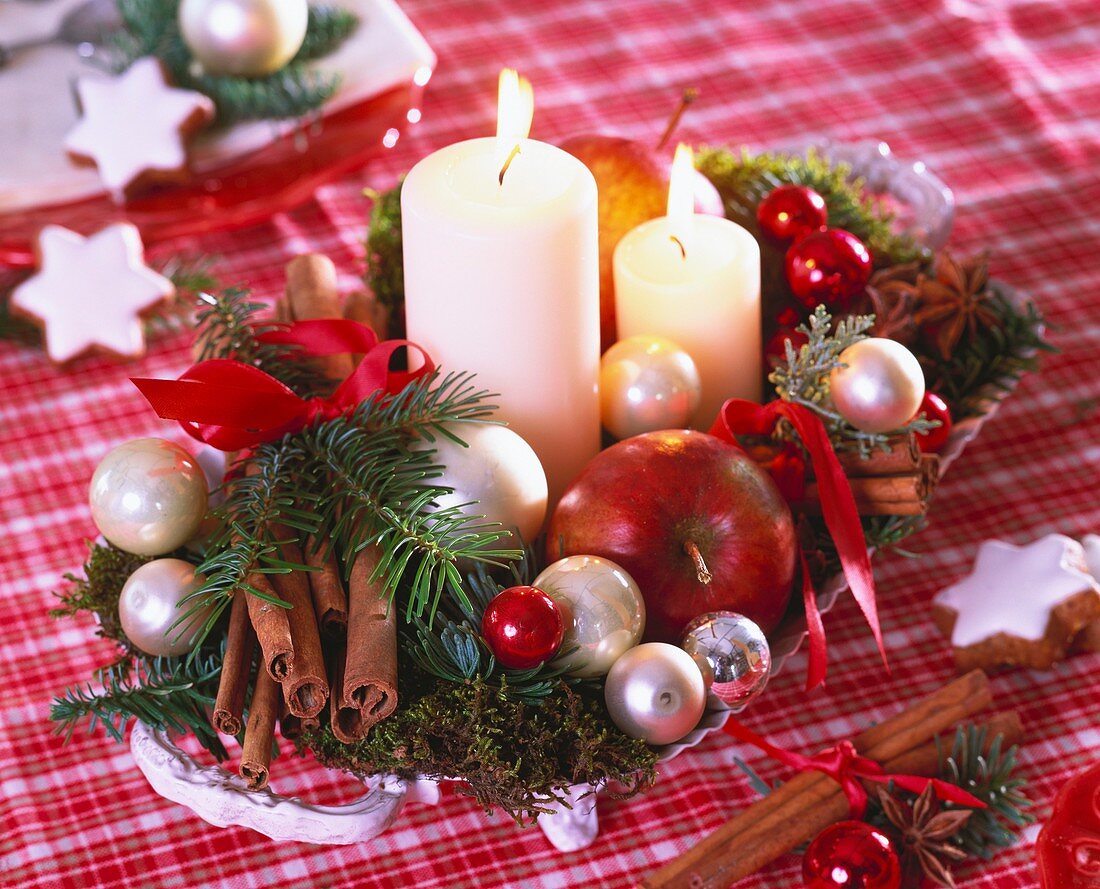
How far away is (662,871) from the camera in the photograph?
2.03 feet

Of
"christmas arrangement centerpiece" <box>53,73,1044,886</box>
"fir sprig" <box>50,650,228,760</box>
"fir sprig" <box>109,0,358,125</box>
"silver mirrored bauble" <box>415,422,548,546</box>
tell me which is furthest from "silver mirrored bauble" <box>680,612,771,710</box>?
"fir sprig" <box>109,0,358,125</box>

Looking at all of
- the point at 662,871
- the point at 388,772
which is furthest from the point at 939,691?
the point at 388,772

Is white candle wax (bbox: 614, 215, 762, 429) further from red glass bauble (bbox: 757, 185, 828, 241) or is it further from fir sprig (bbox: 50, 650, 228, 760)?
fir sprig (bbox: 50, 650, 228, 760)

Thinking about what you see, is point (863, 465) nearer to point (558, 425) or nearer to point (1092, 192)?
point (558, 425)

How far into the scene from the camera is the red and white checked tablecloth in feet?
2.17

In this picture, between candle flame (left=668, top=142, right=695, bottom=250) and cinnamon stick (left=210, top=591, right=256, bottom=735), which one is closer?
cinnamon stick (left=210, top=591, right=256, bottom=735)

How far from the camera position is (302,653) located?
22.5 inches

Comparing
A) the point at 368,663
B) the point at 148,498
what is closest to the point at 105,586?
the point at 148,498

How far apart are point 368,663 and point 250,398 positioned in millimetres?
156

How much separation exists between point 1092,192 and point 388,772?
2.63 ft

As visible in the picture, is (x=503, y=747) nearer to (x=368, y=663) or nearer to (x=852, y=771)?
(x=368, y=663)

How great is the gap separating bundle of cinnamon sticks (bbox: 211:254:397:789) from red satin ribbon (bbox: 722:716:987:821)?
0.63 feet

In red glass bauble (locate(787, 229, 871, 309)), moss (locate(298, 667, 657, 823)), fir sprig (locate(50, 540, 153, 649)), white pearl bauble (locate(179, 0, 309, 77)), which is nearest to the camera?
moss (locate(298, 667, 657, 823))

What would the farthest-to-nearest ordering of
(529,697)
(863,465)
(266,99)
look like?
(266,99), (863,465), (529,697)
